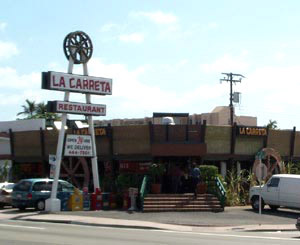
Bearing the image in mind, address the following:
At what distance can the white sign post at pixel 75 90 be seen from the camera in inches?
1070

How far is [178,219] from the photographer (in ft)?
79.9

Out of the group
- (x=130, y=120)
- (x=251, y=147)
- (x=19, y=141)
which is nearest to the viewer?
(x=251, y=147)

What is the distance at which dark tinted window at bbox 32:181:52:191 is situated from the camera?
2842 centimetres

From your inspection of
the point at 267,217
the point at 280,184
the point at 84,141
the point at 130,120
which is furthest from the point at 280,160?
the point at 130,120

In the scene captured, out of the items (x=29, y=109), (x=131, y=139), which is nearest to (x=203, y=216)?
(x=131, y=139)

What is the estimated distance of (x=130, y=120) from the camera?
72.4 metres

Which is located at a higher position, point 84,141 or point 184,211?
point 84,141

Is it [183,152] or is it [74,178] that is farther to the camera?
[74,178]

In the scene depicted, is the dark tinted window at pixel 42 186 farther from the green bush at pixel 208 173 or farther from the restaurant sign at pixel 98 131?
the green bush at pixel 208 173

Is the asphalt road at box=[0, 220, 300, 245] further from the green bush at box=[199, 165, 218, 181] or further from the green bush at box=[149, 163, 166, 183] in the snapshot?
the green bush at box=[149, 163, 166, 183]

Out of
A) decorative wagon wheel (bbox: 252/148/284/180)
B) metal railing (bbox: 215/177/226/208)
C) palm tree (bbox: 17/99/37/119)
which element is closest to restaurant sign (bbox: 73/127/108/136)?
metal railing (bbox: 215/177/226/208)

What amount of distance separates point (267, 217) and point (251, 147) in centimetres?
835

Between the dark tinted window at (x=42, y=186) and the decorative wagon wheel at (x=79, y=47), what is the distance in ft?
20.4

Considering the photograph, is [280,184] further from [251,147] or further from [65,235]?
[65,235]
